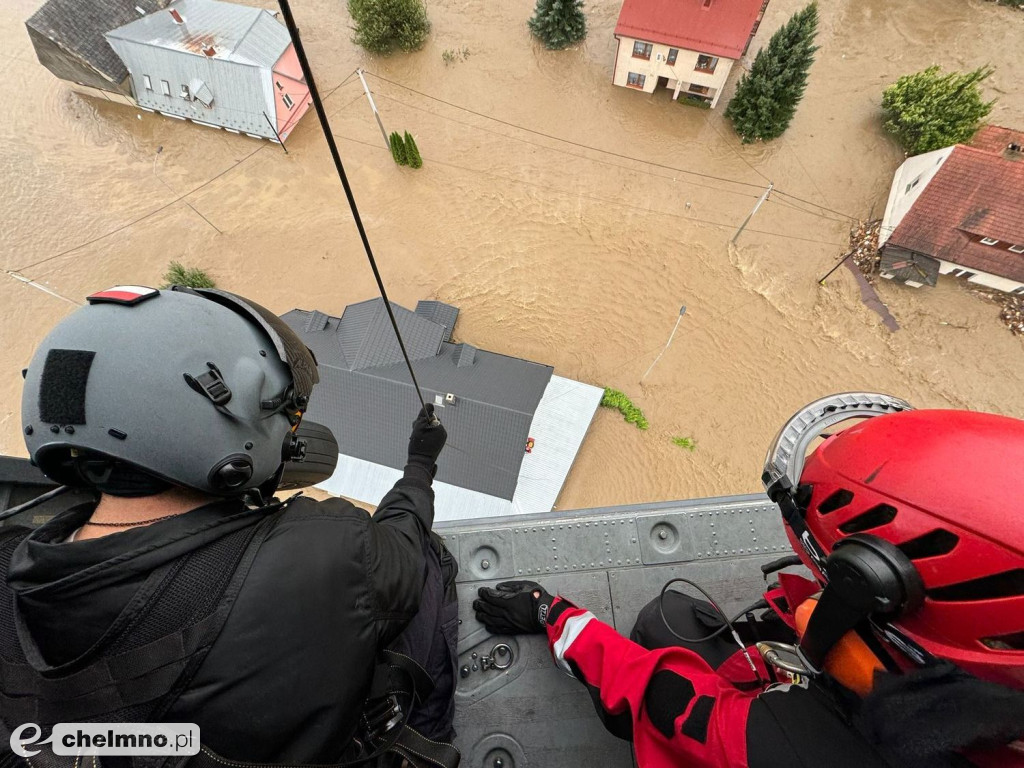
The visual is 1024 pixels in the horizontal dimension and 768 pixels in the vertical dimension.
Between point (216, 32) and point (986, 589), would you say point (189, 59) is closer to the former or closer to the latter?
point (216, 32)

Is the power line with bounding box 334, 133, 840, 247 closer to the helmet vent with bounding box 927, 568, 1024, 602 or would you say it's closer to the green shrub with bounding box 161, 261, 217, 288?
the green shrub with bounding box 161, 261, 217, 288

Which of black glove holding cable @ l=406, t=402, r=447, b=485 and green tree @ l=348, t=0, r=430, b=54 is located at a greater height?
green tree @ l=348, t=0, r=430, b=54

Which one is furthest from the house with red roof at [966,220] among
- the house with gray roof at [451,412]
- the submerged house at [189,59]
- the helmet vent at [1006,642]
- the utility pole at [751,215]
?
the submerged house at [189,59]

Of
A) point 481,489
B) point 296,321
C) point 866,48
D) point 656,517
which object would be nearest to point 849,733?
point 656,517

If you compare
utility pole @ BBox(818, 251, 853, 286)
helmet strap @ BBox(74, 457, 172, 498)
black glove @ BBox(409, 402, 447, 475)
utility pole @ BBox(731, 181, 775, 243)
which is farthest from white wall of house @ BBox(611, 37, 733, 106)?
helmet strap @ BBox(74, 457, 172, 498)

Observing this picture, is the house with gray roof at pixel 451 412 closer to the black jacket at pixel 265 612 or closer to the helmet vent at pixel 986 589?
the black jacket at pixel 265 612
